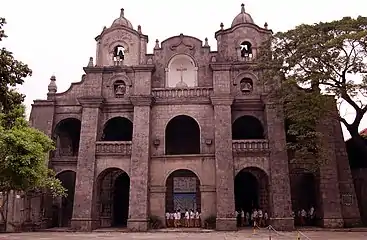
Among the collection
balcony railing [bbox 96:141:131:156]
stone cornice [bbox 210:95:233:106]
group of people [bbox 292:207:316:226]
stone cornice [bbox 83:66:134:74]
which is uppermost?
stone cornice [bbox 83:66:134:74]

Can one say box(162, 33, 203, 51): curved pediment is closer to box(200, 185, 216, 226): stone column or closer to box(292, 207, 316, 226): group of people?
box(200, 185, 216, 226): stone column

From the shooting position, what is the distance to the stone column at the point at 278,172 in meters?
21.3

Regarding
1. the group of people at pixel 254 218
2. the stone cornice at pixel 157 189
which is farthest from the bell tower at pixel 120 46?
the group of people at pixel 254 218

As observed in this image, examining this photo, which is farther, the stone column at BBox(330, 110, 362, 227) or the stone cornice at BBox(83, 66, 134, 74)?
the stone cornice at BBox(83, 66, 134, 74)

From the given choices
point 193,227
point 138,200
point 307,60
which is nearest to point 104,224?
point 138,200

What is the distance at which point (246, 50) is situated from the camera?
26078mm

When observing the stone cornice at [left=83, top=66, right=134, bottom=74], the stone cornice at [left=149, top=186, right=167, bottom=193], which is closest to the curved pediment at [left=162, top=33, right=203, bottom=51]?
the stone cornice at [left=83, top=66, right=134, bottom=74]

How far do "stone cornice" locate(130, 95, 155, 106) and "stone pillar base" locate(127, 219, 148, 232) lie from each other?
22.1 feet

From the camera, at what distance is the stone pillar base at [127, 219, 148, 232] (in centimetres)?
2155

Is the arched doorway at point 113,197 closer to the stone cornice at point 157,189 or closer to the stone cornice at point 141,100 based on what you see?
the stone cornice at point 157,189

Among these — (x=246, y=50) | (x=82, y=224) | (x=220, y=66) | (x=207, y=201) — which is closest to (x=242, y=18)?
(x=246, y=50)

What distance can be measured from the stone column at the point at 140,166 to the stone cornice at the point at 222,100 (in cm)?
378

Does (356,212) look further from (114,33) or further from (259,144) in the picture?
(114,33)

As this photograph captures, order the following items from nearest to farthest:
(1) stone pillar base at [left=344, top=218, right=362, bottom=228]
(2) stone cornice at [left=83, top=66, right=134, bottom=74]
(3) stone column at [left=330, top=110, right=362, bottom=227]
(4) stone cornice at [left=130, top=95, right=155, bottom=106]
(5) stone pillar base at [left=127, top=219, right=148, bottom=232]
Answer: (1) stone pillar base at [left=344, top=218, right=362, bottom=228], (5) stone pillar base at [left=127, top=219, right=148, bottom=232], (3) stone column at [left=330, top=110, right=362, bottom=227], (4) stone cornice at [left=130, top=95, right=155, bottom=106], (2) stone cornice at [left=83, top=66, right=134, bottom=74]
